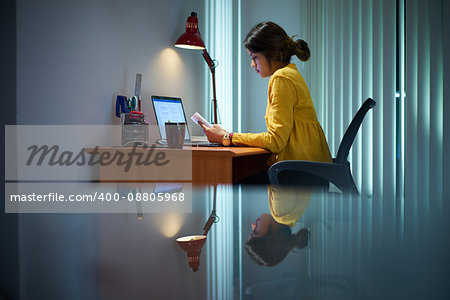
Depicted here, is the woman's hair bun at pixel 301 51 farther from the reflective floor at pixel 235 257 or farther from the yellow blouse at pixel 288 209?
the reflective floor at pixel 235 257

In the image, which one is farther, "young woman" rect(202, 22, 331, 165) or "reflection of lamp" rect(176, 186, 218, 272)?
"young woman" rect(202, 22, 331, 165)

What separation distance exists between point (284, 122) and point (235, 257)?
1644 mm

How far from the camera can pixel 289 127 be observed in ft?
6.21

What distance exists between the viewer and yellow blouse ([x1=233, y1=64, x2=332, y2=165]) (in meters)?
1.89

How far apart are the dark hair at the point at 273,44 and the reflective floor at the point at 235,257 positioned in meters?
1.81

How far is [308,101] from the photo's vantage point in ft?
6.52

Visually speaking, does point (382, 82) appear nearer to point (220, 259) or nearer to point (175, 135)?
point (175, 135)

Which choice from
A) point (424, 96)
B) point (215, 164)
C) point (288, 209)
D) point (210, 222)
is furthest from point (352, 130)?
point (424, 96)

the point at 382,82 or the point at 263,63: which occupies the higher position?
the point at 382,82

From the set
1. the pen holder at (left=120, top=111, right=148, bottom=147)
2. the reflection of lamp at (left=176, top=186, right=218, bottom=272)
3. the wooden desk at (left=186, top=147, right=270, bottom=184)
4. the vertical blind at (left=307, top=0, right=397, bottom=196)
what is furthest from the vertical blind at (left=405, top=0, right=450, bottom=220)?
the reflection of lamp at (left=176, top=186, right=218, bottom=272)

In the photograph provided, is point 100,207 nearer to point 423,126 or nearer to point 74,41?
point 74,41

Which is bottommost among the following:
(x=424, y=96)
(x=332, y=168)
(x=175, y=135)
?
(x=332, y=168)

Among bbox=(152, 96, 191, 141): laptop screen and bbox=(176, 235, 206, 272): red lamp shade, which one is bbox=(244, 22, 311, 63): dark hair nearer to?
bbox=(152, 96, 191, 141): laptop screen

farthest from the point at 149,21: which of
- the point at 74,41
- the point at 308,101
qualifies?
the point at 308,101
